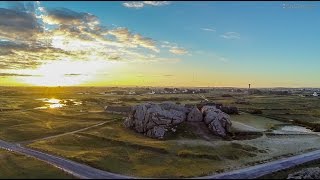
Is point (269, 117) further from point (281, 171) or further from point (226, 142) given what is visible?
point (281, 171)

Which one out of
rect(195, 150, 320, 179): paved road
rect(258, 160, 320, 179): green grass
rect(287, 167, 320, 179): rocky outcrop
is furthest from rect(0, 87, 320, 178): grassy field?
rect(287, 167, 320, 179): rocky outcrop

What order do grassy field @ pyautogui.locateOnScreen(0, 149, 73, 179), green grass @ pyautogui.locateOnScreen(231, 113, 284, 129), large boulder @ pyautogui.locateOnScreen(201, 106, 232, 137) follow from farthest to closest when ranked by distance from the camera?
green grass @ pyautogui.locateOnScreen(231, 113, 284, 129) < large boulder @ pyautogui.locateOnScreen(201, 106, 232, 137) < grassy field @ pyautogui.locateOnScreen(0, 149, 73, 179)

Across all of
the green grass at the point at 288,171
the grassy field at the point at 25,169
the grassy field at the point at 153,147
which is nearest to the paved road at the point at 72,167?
the grassy field at the point at 25,169

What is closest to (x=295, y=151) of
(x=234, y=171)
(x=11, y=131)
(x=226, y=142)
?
(x=226, y=142)

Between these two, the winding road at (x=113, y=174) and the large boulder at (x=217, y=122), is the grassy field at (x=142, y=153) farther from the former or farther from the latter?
the large boulder at (x=217, y=122)

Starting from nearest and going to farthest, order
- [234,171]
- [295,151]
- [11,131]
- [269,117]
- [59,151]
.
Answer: [234,171] → [59,151] → [295,151] → [11,131] → [269,117]

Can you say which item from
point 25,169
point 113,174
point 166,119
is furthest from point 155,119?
point 25,169

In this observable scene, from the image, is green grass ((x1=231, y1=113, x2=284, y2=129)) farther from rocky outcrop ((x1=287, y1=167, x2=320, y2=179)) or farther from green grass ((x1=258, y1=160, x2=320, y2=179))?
rocky outcrop ((x1=287, y1=167, x2=320, y2=179))
